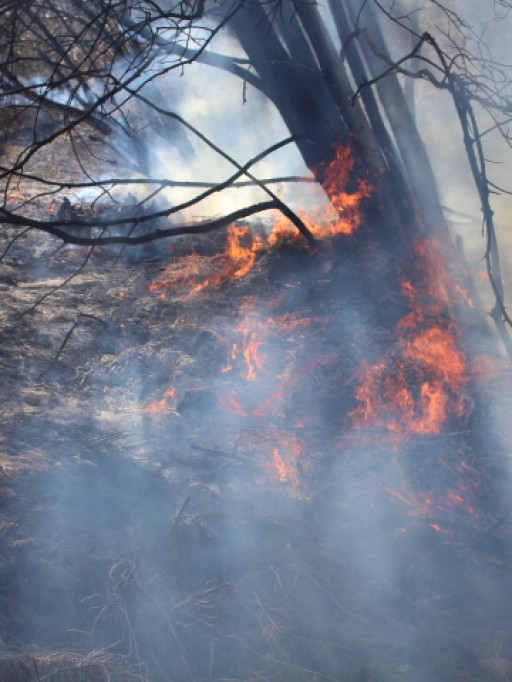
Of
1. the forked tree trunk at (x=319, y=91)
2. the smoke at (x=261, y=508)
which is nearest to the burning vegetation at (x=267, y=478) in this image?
the smoke at (x=261, y=508)

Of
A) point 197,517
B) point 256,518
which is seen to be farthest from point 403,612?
point 197,517

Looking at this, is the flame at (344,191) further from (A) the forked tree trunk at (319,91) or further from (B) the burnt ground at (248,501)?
(B) the burnt ground at (248,501)

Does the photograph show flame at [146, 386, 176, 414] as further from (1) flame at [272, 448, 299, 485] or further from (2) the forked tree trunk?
(2) the forked tree trunk

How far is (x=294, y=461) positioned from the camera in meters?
4.07

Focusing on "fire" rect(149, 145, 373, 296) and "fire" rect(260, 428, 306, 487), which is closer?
"fire" rect(260, 428, 306, 487)

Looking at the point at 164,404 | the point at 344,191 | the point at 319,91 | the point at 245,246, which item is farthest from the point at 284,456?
the point at 245,246

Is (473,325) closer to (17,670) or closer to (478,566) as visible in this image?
(478,566)

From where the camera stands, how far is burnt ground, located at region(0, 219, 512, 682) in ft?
9.31

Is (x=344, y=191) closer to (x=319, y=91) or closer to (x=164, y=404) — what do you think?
(x=319, y=91)

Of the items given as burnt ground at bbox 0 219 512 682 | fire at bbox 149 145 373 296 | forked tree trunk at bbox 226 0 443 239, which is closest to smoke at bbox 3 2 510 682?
burnt ground at bbox 0 219 512 682

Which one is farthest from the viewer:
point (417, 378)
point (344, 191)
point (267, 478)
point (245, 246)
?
point (245, 246)

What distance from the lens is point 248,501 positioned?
→ 12.5ft

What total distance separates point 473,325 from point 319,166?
257cm

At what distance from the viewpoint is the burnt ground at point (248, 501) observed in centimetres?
284
